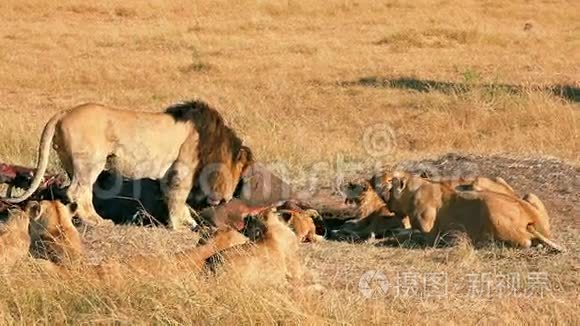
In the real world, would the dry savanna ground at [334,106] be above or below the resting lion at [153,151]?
below

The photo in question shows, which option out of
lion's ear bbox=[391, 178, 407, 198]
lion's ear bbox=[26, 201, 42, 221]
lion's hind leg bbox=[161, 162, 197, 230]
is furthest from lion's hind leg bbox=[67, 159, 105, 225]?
lion's ear bbox=[391, 178, 407, 198]

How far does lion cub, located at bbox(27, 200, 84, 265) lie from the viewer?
7043mm

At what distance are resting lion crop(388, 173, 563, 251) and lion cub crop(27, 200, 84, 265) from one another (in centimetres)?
277

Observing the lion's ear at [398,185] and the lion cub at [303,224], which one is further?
the lion's ear at [398,185]

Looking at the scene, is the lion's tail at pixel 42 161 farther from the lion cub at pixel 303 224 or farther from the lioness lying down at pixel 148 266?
the lioness lying down at pixel 148 266

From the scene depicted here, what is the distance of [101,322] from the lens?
5.42 m

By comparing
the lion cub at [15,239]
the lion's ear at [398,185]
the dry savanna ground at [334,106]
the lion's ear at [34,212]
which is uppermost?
the lion's ear at [34,212]

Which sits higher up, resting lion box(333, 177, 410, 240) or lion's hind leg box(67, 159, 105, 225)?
lion's hind leg box(67, 159, 105, 225)

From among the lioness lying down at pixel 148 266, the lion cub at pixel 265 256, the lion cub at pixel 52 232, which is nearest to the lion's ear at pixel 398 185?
the lion cub at pixel 265 256

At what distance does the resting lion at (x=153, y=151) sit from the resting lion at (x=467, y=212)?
60.6 inches

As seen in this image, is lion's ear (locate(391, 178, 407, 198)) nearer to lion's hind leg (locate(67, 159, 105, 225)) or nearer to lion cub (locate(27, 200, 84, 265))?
lion's hind leg (locate(67, 159, 105, 225))

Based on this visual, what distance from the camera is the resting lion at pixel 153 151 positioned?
9.19 metres

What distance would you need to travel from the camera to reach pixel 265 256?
642 cm

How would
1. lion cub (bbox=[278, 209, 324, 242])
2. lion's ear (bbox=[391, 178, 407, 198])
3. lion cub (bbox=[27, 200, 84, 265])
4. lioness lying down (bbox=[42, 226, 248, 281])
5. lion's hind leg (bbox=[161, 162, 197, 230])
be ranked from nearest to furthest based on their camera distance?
lioness lying down (bbox=[42, 226, 248, 281]), lion cub (bbox=[27, 200, 84, 265]), lion cub (bbox=[278, 209, 324, 242]), lion's ear (bbox=[391, 178, 407, 198]), lion's hind leg (bbox=[161, 162, 197, 230])
